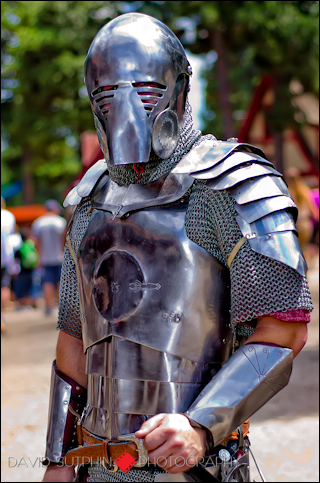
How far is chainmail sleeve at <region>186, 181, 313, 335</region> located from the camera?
5.33 ft

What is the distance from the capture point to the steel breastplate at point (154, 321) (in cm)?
170

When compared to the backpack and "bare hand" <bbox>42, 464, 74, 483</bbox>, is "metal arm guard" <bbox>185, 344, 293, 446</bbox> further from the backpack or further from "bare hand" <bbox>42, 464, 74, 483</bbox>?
the backpack

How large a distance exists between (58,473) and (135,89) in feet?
3.90

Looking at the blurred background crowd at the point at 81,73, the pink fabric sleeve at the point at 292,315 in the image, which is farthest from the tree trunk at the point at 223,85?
the pink fabric sleeve at the point at 292,315

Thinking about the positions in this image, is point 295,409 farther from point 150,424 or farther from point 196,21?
point 196,21

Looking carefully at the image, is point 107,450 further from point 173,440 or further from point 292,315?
point 292,315

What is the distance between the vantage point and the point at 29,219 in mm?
21312

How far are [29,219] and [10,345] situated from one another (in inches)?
532

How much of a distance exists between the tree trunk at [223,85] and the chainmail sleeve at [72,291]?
947 centimetres

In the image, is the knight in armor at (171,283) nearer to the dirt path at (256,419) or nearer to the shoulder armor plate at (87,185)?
the shoulder armor plate at (87,185)

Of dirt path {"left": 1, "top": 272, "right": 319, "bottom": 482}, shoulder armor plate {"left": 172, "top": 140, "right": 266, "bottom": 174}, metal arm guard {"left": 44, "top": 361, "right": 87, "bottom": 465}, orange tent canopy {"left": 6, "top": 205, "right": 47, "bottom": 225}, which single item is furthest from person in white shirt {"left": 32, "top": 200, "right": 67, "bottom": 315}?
orange tent canopy {"left": 6, "top": 205, "right": 47, "bottom": 225}

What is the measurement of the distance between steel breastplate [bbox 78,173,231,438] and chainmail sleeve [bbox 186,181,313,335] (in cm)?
5

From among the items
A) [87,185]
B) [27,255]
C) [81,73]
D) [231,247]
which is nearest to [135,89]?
[87,185]

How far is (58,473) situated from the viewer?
6.36 feet
